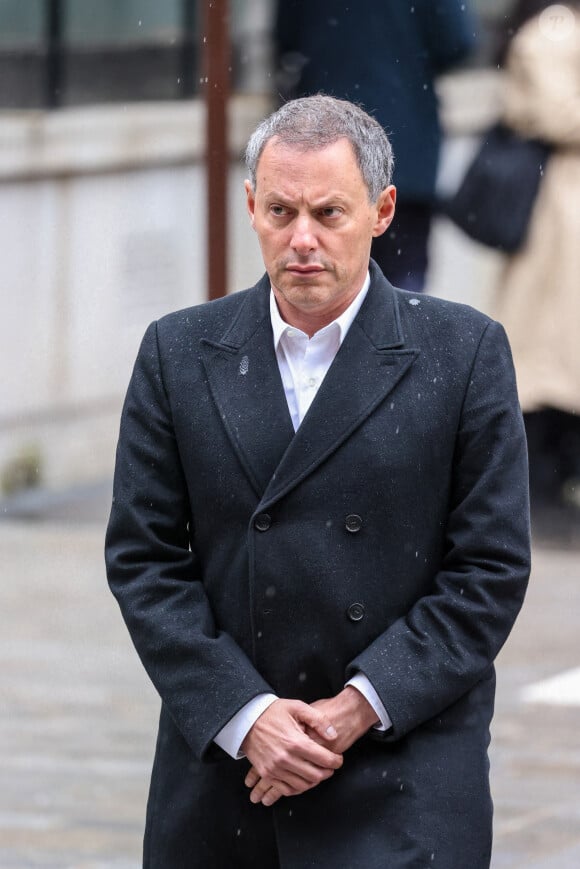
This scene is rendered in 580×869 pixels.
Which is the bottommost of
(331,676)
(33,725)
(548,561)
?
(548,561)

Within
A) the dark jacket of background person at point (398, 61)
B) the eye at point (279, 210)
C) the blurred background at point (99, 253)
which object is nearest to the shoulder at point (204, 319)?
the eye at point (279, 210)

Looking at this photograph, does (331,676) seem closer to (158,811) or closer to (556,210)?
(158,811)

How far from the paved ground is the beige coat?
80cm

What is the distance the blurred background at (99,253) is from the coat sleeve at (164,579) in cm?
410

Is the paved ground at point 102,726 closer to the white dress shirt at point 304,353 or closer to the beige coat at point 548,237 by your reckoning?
the beige coat at point 548,237

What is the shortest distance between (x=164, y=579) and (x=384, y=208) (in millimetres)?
689

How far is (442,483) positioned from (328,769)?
0.48 m

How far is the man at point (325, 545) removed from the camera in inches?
131

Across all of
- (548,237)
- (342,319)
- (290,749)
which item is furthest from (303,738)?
(548,237)

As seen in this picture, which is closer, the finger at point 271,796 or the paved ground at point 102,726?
the finger at point 271,796

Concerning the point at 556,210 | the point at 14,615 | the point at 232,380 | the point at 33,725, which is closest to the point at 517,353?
the point at 556,210

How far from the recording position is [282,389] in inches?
137

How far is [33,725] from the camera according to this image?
6.80m

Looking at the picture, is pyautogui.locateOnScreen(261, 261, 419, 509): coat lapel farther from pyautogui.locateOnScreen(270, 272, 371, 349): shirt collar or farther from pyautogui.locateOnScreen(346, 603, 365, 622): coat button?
pyautogui.locateOnScreen(346, 603, 365, 622): coat button
